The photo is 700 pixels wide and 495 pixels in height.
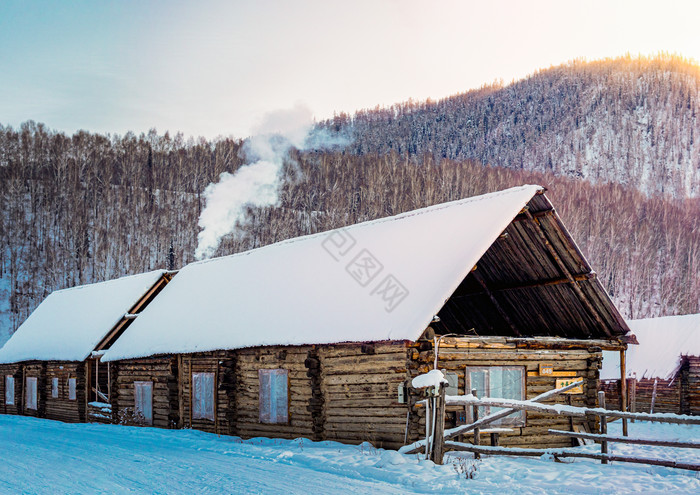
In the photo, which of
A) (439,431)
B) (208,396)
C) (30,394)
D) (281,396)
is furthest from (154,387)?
(439,431)

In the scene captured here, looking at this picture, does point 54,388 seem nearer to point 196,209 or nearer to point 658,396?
point 658,396

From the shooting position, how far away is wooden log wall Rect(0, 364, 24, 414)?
33678 millimetres

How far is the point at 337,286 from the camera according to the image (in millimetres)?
19938

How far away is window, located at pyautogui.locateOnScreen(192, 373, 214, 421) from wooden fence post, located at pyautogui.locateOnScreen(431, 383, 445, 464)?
33.7 feet

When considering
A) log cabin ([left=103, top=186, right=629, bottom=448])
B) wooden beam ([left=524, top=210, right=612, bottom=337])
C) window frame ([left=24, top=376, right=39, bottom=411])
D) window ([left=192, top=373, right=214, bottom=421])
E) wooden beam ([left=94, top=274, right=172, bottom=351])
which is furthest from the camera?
window frame ([left=24, top=376, right=39, bottom=411])

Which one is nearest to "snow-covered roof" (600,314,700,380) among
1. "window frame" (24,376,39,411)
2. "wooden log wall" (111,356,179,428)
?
"wooden log wall" (111,356,179,428)

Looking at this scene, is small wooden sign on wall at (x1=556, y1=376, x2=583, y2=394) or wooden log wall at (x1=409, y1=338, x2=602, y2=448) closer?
wooden log wall at (x1=409, y1=338, x2=602, y2=448)

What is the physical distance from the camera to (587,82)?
512 ft

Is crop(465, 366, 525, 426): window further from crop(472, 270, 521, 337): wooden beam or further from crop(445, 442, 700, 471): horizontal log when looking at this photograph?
crop(445, 442, 700, 471): horizontal log

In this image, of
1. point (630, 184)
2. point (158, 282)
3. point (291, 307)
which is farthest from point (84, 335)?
point (630, 184)

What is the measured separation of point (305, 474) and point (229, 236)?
58584 millimetres

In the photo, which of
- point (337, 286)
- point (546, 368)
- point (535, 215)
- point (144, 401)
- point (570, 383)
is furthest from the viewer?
point (144, 401)

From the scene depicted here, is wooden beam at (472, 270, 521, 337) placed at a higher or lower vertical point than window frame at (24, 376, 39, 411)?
higher

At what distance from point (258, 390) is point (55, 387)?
1480 centimetres
